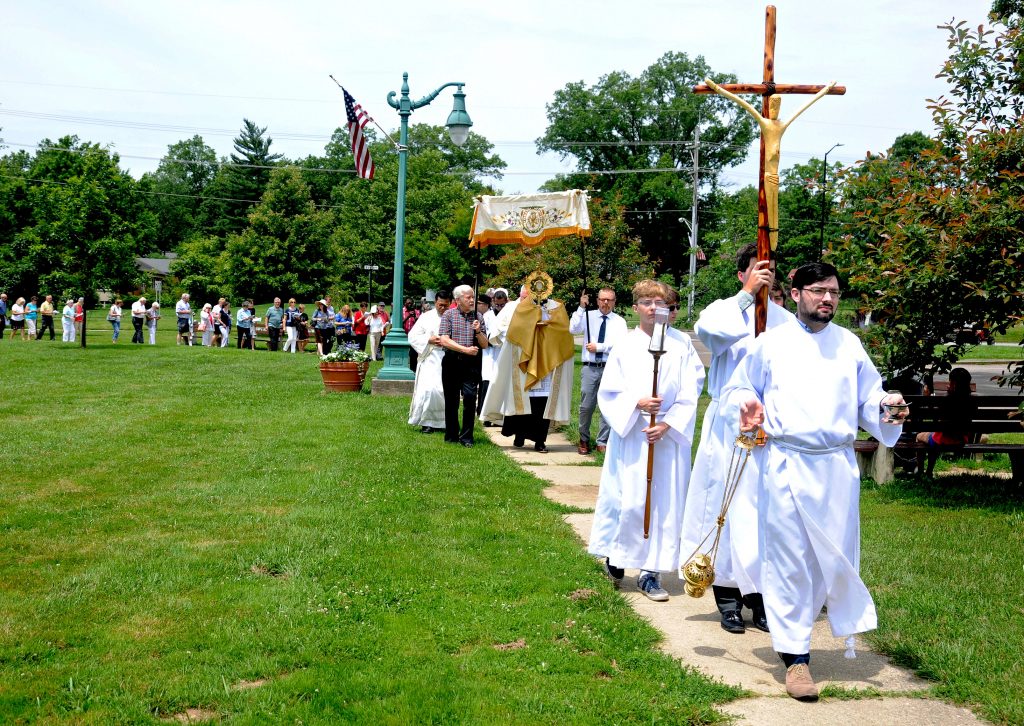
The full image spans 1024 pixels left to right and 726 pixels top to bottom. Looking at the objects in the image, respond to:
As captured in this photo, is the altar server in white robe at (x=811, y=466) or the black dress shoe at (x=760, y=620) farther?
the black dress shoe at (x=760, y=620)

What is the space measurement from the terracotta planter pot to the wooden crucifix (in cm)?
1292

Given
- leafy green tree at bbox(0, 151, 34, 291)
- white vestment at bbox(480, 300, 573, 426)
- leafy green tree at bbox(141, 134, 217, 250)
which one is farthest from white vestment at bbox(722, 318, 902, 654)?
leafy green tree at bbox(141, 134, 217, 250)

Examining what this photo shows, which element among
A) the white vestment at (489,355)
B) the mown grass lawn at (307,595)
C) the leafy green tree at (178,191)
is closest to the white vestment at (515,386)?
the white vestment at (489,355)

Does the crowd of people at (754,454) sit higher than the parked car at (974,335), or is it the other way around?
the parked car at (974,335)

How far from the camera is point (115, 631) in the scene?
537 centimetres

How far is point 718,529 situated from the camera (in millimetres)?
5562

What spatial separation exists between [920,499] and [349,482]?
5.34m

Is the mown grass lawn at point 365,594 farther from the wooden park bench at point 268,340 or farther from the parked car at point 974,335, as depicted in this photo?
the wooden park bench at point 268,340

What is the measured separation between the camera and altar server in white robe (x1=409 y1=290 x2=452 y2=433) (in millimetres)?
13805

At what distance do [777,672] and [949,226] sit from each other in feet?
17.8

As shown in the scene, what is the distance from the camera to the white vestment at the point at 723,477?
222 inches

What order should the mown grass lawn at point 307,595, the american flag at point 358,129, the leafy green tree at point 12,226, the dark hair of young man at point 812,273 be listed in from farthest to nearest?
the leafy green tree at point 12,226 → the american flag at point 358,129 → the dark hair of young man at point 812,273 → the mown grass lawn at point 307,595

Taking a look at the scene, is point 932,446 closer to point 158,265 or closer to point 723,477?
point 723,477

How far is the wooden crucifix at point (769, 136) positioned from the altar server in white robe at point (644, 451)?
0.99m
